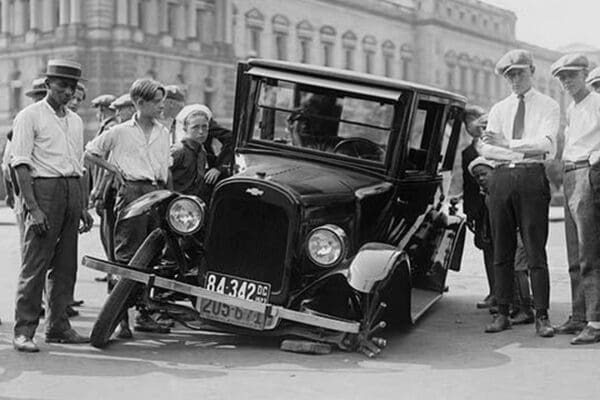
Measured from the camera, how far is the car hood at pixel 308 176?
23.6 ft

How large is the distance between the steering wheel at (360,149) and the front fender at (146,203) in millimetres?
1523

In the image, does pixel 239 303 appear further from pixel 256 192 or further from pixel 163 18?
pixel 163 18

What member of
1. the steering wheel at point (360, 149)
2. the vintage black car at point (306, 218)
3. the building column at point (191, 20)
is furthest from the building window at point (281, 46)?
the steering wheel at point (360, 149)

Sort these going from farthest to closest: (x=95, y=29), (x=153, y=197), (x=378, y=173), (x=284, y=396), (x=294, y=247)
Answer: (x=95, y=29)
(x=378, y=173)
(x=153, y=197)
(x=294, y=247)
(x=284, y=396)

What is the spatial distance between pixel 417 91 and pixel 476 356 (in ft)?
7.53

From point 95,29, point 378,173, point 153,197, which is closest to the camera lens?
point 153,197

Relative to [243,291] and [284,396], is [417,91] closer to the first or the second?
[243,291]

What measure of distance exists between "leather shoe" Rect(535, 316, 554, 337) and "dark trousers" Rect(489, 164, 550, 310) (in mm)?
96

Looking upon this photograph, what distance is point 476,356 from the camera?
7023 millimetres

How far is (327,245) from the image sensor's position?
6.90 m

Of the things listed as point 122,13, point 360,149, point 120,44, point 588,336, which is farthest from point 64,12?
point 588,336

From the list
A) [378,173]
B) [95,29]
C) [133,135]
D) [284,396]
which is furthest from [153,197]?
[95,29]

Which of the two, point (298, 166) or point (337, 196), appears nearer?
point (337, 196)

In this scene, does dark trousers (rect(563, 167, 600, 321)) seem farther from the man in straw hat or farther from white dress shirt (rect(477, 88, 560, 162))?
the man in straw hat
